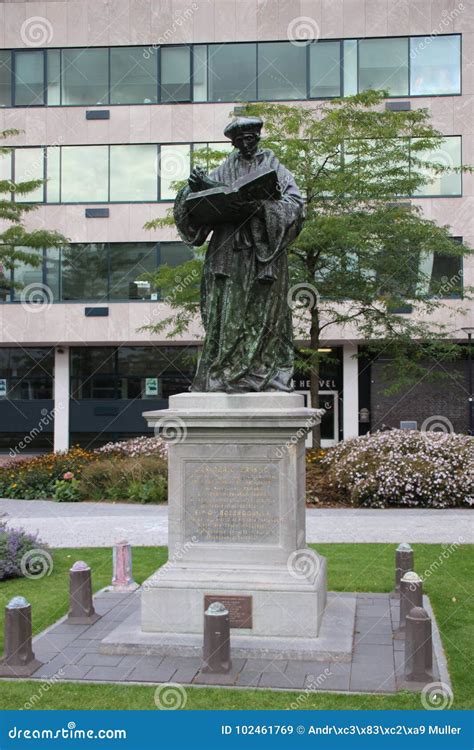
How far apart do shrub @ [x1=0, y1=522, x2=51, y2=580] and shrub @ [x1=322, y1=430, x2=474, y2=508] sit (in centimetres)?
764

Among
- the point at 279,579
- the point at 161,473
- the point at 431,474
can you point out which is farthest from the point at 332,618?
the point at 161,473

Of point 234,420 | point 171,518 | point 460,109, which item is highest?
point 460,109

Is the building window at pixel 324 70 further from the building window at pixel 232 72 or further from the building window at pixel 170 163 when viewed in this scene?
the building window at pixel 170 163

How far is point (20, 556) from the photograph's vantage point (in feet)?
Answer: 36.7

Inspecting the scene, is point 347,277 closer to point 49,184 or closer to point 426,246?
point 426,246

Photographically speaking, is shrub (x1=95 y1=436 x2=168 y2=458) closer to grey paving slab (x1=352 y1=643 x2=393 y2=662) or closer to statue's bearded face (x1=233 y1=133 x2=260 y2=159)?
statue's bearded face (x1=233 y1=133 x2=260 y2=159)

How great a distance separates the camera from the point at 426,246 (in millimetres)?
21641

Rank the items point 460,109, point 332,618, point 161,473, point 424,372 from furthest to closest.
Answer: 1. point 460,109
2. point 424,372
3. point 161,473
4. point 332,618

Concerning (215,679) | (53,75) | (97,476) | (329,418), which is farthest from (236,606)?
(53,75)

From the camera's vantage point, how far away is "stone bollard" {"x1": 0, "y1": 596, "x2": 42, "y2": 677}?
6965 mm

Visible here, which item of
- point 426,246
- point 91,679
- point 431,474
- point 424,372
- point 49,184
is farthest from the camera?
point 49,184

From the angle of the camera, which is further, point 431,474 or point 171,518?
point 431,474

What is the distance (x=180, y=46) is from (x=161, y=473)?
2000cm

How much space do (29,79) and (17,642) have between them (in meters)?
30.3
